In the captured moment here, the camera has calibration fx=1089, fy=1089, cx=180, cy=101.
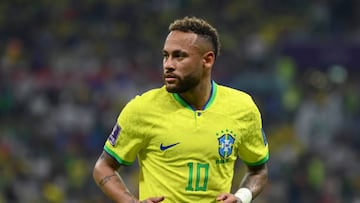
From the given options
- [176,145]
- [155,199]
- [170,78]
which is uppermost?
[170,78]

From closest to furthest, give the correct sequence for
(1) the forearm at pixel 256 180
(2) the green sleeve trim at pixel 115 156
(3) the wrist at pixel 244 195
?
(2) the green sleeve trim at pixel 115 156, (3) the wrist at pixel 244 195, (1) the forearm at pixel 256 180

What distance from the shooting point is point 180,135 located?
5617mm

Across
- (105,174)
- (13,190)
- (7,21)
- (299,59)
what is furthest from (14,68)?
(105,174)

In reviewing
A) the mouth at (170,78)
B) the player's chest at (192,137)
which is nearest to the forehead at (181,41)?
the mouth at (170,78)

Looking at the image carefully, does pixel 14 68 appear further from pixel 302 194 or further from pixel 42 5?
pixel 302 194

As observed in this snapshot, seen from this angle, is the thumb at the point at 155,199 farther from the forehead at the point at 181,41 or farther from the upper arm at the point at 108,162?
the forehead at the point at 181,41

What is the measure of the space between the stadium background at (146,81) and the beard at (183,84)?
26.0 feet

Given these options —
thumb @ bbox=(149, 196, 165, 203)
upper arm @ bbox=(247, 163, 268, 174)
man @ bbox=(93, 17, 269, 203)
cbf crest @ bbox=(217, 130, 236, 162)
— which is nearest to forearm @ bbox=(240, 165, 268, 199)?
upper arm @ bbox=(247, 163, 268, 174)

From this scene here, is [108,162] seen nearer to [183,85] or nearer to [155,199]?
[155,199]

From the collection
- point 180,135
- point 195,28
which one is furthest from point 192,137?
point 195,28

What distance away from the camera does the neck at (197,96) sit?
5719mm

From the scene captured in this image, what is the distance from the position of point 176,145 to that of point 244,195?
0.54 m

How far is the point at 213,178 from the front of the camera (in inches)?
222

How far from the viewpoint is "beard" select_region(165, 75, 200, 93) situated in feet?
18.2
